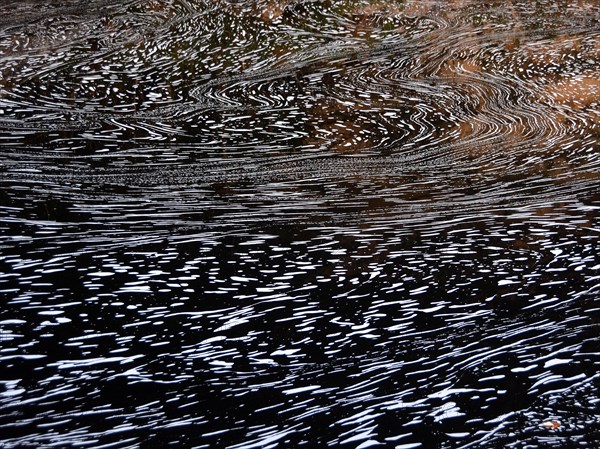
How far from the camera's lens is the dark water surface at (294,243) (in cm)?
102

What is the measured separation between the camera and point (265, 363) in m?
1.11

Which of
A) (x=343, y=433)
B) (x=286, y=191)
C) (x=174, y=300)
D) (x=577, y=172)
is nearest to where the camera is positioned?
(x=343, y=433)

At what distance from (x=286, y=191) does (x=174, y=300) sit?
49cm

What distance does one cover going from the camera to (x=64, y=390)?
103cm

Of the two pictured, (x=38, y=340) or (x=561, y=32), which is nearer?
(x=38, y=340)

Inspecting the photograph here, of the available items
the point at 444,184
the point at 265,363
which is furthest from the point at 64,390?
the point at 444,184

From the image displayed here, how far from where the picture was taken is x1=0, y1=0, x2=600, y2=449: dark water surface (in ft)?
3.34

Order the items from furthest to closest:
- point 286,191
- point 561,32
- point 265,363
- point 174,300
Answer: point 561,32, point 286,191, point 174,300, point 265,363

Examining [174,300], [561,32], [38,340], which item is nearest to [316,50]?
[561,32]

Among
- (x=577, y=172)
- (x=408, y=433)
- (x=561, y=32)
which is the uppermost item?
(x=561, y=32)

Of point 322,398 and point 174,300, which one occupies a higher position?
point 174,300

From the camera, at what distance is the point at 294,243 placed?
1476 mm

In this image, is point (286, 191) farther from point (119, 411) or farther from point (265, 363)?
point (119, 411)

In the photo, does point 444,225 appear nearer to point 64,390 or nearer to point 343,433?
point 343,433
